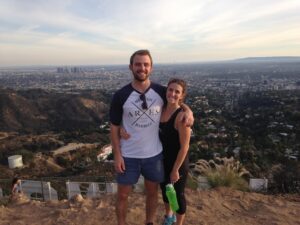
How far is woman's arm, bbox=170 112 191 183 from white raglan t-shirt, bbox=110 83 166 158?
193 mm

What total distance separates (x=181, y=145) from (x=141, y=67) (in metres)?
0.73

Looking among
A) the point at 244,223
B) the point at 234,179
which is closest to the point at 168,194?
the point at 244,223

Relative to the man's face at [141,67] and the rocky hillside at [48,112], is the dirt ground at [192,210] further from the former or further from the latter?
the rocky hillside at [48,112]

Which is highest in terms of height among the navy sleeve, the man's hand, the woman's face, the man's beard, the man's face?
the man's face

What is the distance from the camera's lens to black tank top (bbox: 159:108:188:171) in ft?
10.5

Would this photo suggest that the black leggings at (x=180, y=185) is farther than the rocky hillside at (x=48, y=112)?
No

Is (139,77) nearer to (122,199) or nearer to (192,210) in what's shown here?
(122,199)

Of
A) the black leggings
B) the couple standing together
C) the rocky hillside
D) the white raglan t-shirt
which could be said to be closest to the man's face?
the couple standing together

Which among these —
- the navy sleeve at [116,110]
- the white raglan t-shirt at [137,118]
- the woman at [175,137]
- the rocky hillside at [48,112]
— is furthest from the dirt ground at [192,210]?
the rocky hillside at [48,112]

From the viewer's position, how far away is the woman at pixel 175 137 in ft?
10.4

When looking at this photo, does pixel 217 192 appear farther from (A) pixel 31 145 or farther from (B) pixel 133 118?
(A) pixel 31 145

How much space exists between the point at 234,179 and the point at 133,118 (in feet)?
9.43

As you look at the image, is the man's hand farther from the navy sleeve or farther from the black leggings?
the black leggings

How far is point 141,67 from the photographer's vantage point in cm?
311
